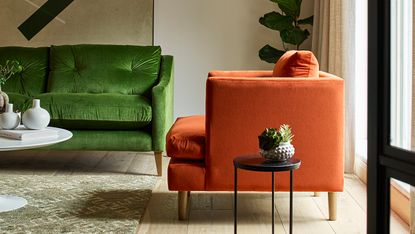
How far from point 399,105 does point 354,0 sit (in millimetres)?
3025

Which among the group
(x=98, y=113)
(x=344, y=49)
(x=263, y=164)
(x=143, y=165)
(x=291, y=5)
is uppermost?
(x=291, y=5)

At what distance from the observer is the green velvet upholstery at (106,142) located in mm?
4570

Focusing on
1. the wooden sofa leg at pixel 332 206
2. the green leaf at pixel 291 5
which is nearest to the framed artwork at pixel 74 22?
the green leaf at pixel 291 5

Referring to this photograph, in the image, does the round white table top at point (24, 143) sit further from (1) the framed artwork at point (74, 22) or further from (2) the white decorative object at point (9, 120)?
(1) the framed artwork at point (74, 22)

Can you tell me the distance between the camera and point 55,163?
5.07m

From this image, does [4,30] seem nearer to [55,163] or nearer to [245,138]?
[55,163]

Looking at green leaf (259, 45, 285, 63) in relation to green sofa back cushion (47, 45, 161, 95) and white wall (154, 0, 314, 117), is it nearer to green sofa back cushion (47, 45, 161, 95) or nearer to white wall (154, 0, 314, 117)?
white wall (154, 0, 314, 117)

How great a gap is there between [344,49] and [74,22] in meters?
2.54

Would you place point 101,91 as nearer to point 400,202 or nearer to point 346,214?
point 346,214

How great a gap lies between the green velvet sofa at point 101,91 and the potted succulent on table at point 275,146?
6.12 feet

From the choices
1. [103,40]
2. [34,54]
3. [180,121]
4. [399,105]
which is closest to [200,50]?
[103,40]

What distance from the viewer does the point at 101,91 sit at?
16.8 ft

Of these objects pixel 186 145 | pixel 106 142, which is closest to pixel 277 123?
pixel 186 145

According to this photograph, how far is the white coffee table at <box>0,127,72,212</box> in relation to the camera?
333cm
